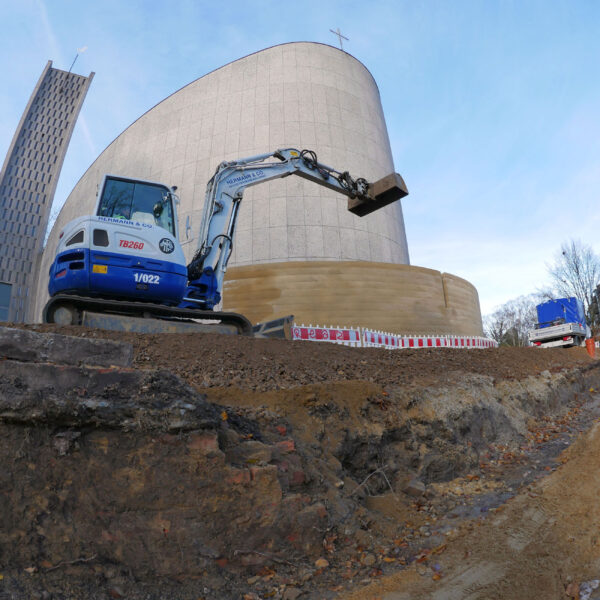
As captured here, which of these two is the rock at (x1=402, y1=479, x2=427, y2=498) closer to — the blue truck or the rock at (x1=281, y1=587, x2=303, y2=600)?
the rock at (x1=281, y1=587, x2=303, y2=600)

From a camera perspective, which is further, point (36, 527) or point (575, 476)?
point (575, 476)

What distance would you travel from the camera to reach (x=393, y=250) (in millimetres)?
27078

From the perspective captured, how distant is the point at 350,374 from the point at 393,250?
20821 millimetres

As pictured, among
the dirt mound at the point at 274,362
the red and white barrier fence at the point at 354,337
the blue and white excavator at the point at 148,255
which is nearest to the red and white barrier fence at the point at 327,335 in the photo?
the red and white barrier fence at the point at 354,337

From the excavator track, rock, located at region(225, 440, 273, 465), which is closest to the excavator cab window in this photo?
the excavator track

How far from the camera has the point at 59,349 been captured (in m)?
3.73

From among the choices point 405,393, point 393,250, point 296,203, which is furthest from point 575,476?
point 393,250

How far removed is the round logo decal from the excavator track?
1065 mm

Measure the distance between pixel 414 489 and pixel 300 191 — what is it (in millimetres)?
20829

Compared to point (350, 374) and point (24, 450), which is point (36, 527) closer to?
point (24, 450)

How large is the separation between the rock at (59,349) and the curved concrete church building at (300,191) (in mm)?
14115

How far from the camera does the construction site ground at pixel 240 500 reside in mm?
3203

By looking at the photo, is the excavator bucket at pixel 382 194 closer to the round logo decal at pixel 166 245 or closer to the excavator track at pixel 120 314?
the excavator track at pixel 120 314

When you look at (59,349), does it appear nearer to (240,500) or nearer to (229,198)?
(240,500)
